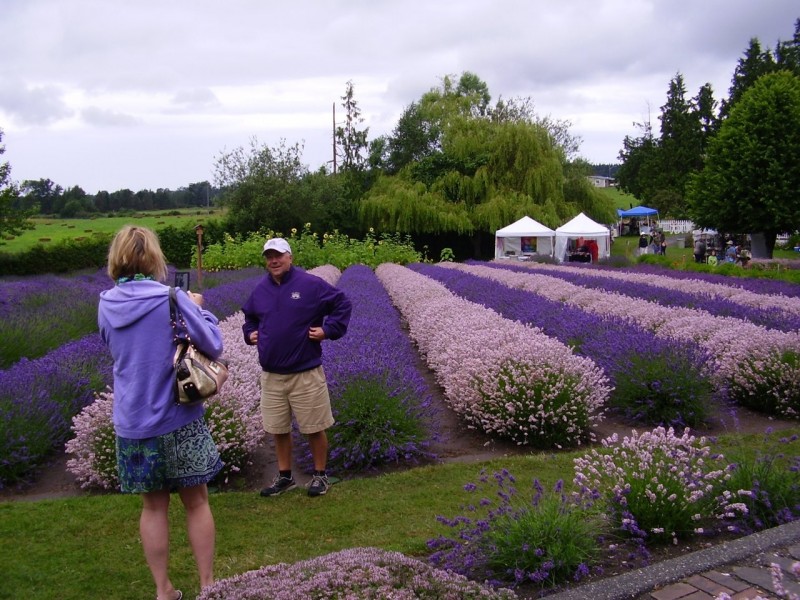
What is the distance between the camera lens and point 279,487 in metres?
4.72

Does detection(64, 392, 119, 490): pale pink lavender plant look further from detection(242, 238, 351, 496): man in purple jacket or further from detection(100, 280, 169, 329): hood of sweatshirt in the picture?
detection(100, 280, 169, 329): hood of sweatshirt

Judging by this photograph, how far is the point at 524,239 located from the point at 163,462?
29.1 meters

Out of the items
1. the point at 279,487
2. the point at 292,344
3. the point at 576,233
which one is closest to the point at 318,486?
the point at 279,487

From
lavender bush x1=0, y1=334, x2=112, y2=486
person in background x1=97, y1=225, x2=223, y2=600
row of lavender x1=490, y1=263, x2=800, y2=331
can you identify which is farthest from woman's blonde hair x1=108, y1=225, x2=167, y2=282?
row of lavender x1=490, y1=263, x2=800, y2=331

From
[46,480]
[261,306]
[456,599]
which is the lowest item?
[46,480]

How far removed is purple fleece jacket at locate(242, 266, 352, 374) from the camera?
4.54m

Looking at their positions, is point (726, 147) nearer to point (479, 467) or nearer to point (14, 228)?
point (479, 467)

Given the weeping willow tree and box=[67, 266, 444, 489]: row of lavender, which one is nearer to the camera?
box=[67, 266, 444, 489]: row of lavender

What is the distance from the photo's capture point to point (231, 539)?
3971 millimetres

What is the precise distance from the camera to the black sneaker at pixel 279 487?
468cm

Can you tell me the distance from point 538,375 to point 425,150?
3584cm

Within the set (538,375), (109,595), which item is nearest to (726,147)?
(538,375)

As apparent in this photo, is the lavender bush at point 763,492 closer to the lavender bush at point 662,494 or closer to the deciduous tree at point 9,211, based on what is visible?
the lavender bush at point 662,494

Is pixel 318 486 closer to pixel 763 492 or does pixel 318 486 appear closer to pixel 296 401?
pixel 296 401
